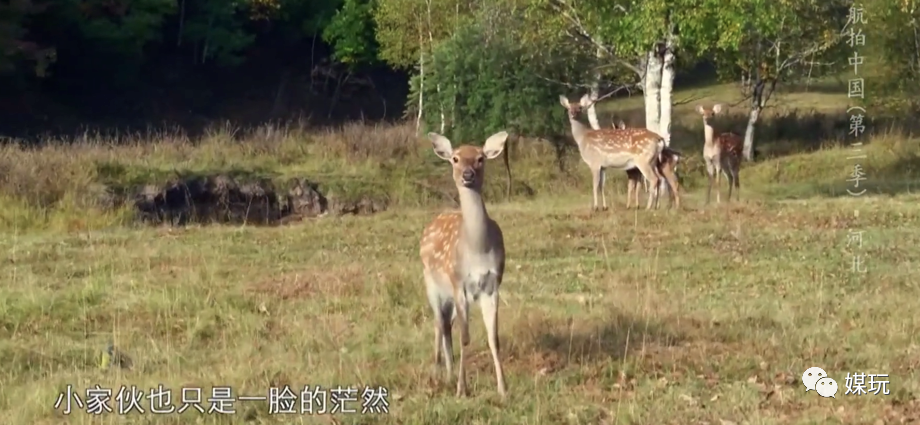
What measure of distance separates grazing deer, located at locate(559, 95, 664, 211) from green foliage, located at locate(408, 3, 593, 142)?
7.34 m

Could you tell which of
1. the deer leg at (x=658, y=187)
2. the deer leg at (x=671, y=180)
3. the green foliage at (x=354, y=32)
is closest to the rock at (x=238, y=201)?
the deer leg at (x=658, y=187)

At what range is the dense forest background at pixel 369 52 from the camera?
70.9ft

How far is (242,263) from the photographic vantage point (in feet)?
44.0

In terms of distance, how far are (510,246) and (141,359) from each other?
6048 mm

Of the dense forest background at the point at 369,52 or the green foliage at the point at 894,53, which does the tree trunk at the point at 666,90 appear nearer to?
the dense forest background at the point at 369,52

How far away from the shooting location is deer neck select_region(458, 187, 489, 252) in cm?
775

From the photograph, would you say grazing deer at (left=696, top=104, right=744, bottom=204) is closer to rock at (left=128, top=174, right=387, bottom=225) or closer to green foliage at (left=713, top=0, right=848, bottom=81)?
green foliage at (left=713, top=0, right=848, bottom=81)

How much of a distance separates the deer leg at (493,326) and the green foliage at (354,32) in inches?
1542

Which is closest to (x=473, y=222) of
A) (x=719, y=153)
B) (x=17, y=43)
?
(x=719, y=153)

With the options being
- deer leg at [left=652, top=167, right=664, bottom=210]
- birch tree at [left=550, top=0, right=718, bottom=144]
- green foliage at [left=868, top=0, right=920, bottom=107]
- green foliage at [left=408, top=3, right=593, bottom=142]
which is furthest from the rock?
green foliage at [left=868, top=0, right=920, bottom=107]

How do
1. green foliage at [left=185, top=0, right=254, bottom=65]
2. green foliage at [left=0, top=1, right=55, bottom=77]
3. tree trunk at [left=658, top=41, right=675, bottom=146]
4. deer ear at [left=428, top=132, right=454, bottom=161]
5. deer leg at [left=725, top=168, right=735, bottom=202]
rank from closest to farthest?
deer ear at [left=428, top=132, right=454, bottom=161], deer leg at [left=725, top=168, right=735, bottom=202], tree trunk at [left=658, top=41, right=675, bottom=146], green foliage at [left=0, top=1, right=55, bottom=77], green foliage at [left=185, top=0, right=254, bottom=65]

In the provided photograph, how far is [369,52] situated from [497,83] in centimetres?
A: 2157

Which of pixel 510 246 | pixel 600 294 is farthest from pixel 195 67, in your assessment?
pixel 600 294

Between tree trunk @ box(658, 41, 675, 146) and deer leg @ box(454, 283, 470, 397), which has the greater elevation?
tree trunk @ box(658, 41, 675, 146)
